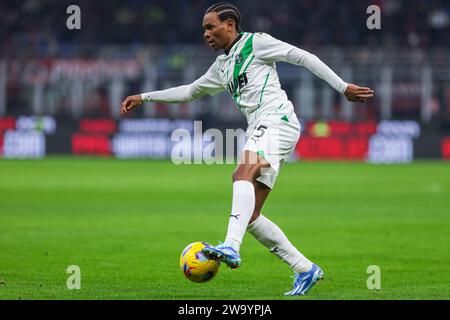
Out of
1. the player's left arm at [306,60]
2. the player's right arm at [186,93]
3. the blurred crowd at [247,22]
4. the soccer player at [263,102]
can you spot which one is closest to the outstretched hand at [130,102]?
the player's right arm at [186,93]

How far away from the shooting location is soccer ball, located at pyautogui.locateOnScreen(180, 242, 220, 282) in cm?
786

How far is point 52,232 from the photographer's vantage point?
1381cm

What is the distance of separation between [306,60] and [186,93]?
129 centimetres

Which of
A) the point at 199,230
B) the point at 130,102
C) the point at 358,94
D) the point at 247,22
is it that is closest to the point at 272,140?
the point at 358,94

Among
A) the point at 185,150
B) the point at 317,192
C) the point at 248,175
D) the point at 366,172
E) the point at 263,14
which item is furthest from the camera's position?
the point at 263,14

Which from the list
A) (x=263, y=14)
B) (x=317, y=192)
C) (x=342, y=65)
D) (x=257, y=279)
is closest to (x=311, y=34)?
(x=263, y=14)

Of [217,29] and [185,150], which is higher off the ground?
[217,29]

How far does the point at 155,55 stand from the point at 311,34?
680 centimetres

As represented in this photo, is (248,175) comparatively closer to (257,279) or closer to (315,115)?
(257,279)

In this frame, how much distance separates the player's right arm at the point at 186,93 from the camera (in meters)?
8.73

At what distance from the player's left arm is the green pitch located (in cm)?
159

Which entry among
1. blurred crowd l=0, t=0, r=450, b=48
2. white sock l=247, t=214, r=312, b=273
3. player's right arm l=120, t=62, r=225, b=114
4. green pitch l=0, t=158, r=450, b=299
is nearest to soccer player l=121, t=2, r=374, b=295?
white sock l=247, t=214, r=312, b=273

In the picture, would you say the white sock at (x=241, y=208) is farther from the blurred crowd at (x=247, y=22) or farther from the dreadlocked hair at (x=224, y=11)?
the blurred crowd at (x=247, y=22)

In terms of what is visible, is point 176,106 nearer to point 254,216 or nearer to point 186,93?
point 186,93
